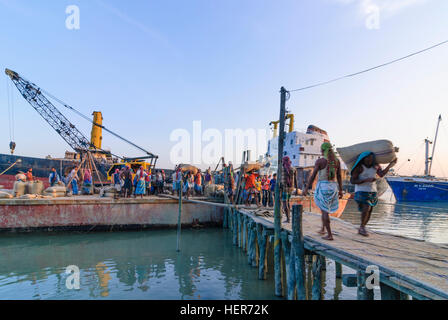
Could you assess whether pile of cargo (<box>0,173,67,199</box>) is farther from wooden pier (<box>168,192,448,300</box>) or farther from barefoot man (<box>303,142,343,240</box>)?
barefoot man (<box>303,142,343,240</box>)

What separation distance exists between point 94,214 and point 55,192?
8.47 feet

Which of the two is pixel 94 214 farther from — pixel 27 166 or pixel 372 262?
pixel 27 166

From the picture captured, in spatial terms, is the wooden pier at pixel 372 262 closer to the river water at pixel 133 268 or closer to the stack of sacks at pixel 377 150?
the river water at pixel 133 268

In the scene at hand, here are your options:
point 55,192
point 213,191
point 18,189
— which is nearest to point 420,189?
point 213,191

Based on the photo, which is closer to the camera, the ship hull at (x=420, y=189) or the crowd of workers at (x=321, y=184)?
the crowd of workers at (x=321, y=184)

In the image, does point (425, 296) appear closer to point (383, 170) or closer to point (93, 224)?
point (383, 170)

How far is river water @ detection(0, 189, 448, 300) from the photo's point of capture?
23.5 ft

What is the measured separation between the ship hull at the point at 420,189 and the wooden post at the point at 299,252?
40.4 m

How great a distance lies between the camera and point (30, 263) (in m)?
9.38

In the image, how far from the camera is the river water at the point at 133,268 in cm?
716

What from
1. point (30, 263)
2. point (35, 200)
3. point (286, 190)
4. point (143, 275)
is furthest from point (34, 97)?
point (286, 190)

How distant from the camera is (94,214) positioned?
1387 cm

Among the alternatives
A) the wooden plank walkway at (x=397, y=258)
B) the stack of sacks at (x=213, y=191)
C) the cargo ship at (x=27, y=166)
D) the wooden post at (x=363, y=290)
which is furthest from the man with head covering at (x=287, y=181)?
the cargo ship at (x=27, y=166)

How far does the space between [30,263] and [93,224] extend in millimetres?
4448
